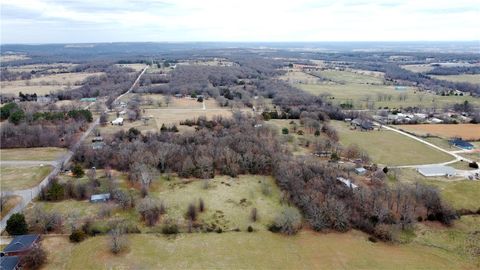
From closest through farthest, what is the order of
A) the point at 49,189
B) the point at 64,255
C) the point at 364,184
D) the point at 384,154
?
the point at 64,255, the point at 49,189, the point at 364,184, the point at 384,154

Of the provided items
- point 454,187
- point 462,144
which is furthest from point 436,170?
point 462,144

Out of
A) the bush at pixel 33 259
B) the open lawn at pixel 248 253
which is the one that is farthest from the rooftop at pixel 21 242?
the bush at pixel 33 259

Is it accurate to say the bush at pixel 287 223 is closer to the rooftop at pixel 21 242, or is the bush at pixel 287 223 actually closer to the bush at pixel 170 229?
the bush at pixel 170 229

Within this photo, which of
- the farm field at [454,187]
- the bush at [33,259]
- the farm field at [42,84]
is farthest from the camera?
the farm field at [42,84]

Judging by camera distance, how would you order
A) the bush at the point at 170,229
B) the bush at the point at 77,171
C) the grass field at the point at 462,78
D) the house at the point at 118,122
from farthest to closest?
the grass field at the point at 462,78
the house at the point at 118,122
the bush at the point at 77,171
the bush at the point at 170,229

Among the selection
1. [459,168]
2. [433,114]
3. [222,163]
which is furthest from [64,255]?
[433,114]

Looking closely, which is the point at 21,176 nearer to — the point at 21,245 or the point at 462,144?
the point at 21,245

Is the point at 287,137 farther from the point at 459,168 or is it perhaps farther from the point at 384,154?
the point at 459,168
